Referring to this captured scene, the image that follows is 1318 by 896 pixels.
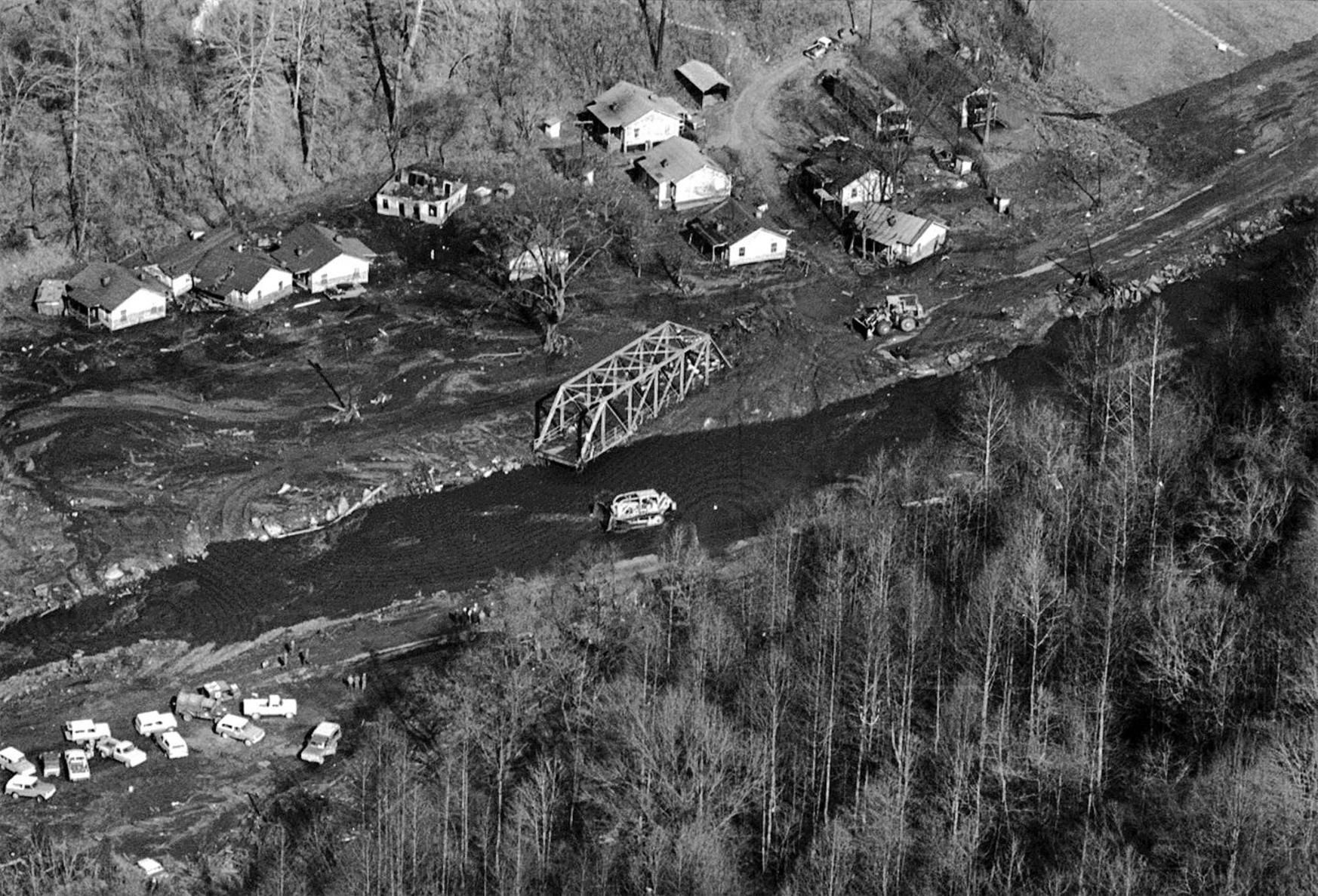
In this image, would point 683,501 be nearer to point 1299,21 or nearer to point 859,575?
point 859,575

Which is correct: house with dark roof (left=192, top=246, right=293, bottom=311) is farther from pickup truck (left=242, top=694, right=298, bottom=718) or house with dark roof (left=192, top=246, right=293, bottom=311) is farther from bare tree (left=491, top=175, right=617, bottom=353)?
pickup truck (left=242, top=694, right=298, bottom=718)

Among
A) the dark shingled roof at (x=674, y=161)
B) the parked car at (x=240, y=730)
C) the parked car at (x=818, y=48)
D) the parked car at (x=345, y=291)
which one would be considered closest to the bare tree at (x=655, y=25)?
the parked car at (x=818, y=48)

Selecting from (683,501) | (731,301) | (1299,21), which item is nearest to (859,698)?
(683,501)

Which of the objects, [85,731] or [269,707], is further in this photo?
[269,707]

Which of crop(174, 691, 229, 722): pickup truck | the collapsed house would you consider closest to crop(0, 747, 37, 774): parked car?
crop(174, 691, 229, 722): pickup truck

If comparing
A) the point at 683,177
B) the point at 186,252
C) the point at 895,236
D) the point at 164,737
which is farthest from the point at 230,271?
the point at 164,737

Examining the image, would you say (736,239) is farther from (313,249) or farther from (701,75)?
(313,249)
